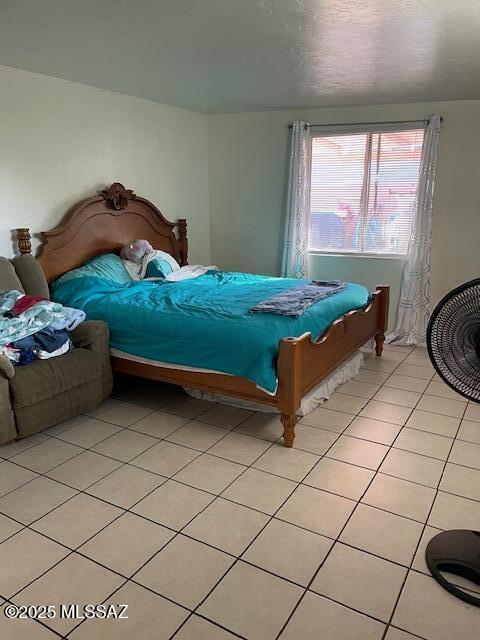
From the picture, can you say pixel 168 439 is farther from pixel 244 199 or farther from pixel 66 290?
pixel 244 199

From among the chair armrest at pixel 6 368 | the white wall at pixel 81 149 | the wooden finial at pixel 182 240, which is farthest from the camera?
the wooden finial at pixel 182 240

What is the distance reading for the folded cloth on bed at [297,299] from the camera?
302 centimetres

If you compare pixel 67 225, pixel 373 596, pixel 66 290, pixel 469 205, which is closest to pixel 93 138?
pixel 67 225

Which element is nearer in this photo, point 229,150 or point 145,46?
point 145,46

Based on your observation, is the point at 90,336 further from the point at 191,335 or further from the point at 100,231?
the point at 100,231

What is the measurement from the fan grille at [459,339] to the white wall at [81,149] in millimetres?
3000

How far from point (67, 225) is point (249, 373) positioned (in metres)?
2.05

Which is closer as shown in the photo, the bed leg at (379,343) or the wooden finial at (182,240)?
the bed leg at (379,343)

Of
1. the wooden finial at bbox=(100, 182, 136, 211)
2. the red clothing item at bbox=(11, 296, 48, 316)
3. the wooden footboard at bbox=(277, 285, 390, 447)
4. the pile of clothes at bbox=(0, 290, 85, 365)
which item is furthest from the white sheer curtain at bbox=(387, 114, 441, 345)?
the red clothing item at bbox=(11, 296, 48, 316)

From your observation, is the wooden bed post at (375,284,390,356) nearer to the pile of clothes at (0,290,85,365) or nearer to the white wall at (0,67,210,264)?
the white wall at (0,67,210,264)

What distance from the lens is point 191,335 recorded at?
9.66 ft

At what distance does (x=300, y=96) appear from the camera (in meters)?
4.12

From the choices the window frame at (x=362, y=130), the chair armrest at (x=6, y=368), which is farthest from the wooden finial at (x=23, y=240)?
the window frame at (x=362, y=130)

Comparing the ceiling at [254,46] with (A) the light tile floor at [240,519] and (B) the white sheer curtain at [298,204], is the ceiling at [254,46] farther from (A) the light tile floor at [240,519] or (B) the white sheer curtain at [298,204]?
(A) the light tile floor at [240,519]
